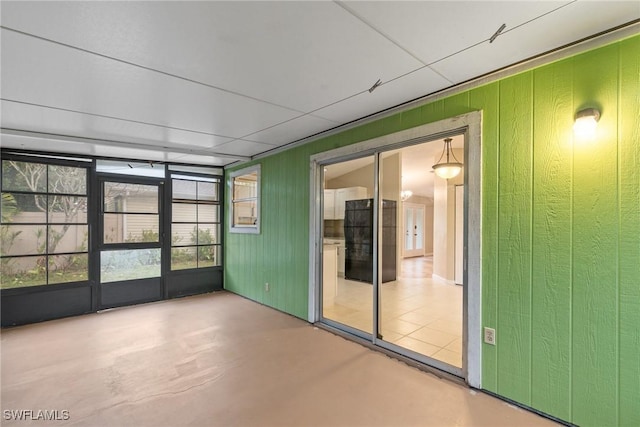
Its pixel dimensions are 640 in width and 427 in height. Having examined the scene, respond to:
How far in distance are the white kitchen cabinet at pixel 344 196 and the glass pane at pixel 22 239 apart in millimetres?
4284

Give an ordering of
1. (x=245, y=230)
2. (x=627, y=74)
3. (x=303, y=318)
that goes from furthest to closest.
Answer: (x=245, y=230), (x=303, y=318), (x=627, y=74)

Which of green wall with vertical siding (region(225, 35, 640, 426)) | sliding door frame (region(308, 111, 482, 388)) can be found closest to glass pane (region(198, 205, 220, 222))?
sliding door frame (region(308, 111, 482, 388))

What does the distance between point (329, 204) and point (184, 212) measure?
2859mm

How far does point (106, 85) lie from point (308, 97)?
1624 mm

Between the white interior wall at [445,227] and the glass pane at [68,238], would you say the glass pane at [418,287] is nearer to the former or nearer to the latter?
the white interior wall at [445,227]

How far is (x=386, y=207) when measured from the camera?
593cm

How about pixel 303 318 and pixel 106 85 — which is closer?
pixel 106 85

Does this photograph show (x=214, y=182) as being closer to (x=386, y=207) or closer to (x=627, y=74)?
(x=386, y=207)

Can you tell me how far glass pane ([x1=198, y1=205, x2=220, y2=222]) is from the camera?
18.9 feet

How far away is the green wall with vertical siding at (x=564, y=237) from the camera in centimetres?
178

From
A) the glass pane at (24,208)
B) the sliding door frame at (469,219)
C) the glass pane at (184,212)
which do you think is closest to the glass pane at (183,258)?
the glass pane at (184,212)

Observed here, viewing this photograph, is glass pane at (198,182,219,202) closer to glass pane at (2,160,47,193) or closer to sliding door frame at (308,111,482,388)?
glass pane at (2,160,47,193)

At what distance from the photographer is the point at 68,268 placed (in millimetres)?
4441

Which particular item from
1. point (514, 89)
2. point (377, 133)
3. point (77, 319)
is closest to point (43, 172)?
point (77, 319)
